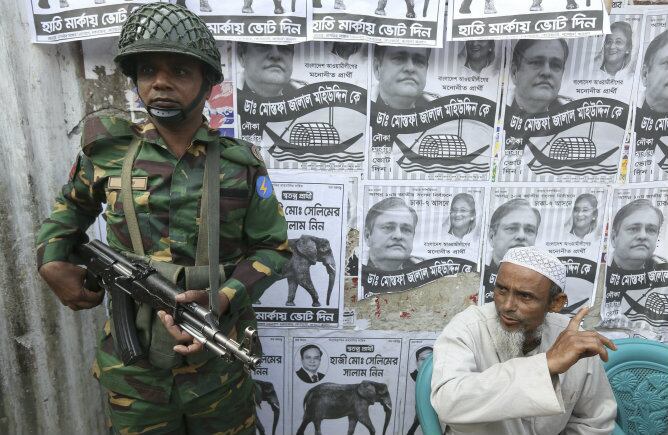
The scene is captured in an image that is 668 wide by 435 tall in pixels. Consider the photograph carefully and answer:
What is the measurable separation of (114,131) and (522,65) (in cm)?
181

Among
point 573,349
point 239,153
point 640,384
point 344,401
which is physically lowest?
point 344,401

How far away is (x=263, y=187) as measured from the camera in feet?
5.57

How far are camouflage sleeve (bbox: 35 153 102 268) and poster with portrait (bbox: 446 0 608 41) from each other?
5.40 ft

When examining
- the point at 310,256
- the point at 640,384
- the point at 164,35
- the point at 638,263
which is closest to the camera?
the point at 164,35

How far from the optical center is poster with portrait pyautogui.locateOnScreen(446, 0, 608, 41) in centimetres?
196

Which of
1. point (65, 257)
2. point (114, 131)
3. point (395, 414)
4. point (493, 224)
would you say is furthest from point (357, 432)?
point (114, 131)

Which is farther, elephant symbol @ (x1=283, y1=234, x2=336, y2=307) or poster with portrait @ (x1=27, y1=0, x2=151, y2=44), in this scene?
elephant symbol @ (x1=283, y1=234, x2=336, y2=307)

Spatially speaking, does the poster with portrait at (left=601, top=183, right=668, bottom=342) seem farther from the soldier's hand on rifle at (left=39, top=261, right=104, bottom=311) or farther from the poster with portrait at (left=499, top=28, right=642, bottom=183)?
the soldier's hand on rifle at (left=39, top=261, right=104, bottom=311)

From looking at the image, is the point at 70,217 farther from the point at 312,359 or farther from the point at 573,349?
the point at 573,349

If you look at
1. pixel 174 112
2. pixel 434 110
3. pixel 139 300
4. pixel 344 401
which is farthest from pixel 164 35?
pixel 344 401

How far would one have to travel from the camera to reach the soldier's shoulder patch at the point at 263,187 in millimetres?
1688

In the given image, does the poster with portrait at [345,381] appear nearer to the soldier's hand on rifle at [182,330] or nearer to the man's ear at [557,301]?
the man's ear at [557,301]

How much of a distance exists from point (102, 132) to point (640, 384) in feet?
8.32

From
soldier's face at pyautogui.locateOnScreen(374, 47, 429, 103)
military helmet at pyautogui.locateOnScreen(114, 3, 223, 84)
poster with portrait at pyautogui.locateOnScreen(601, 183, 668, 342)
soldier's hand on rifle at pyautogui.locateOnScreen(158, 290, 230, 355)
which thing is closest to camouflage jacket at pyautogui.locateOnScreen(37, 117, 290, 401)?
soldier's hand on rifle at pyautogui.locateOnScreen(158, 290, 230, 355)
